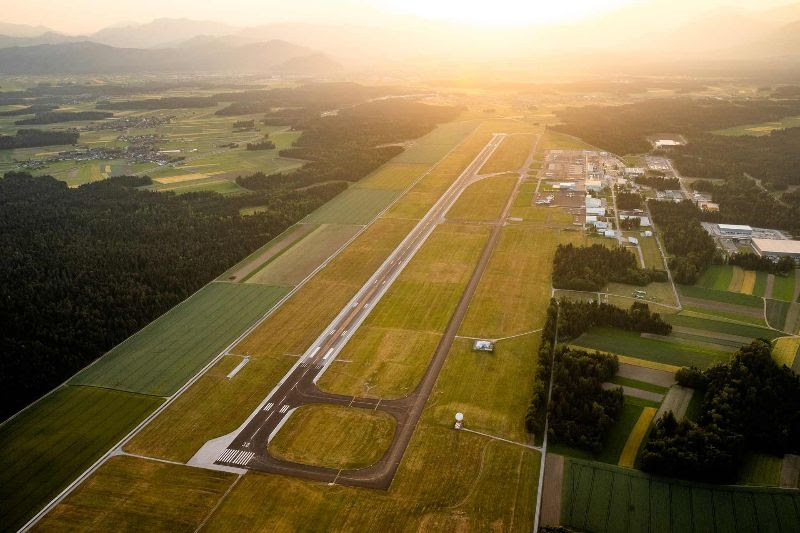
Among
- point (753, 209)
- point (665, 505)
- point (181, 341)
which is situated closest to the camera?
point (665, 505)

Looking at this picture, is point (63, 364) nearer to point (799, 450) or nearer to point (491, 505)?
point (491, 505)

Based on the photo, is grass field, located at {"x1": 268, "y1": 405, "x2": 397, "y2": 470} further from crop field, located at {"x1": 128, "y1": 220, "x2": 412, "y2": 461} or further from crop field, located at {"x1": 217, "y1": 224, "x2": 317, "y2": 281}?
crop field, located at {"x1": 217, "y1": 224, "x2": 317, "y2": 281}

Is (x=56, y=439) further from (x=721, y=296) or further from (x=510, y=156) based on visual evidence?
(x=510, y=156)

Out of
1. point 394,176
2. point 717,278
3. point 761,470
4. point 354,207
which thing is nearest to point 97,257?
point 354,207

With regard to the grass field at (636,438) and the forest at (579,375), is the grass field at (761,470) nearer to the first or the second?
the grass field at (636,438)

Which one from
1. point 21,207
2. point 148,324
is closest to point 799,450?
point 148,324

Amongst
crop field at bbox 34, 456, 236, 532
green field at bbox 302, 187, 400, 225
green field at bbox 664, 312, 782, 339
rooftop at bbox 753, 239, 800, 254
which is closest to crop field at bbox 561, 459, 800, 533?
green field at bbox 664, 312, 782, 339
